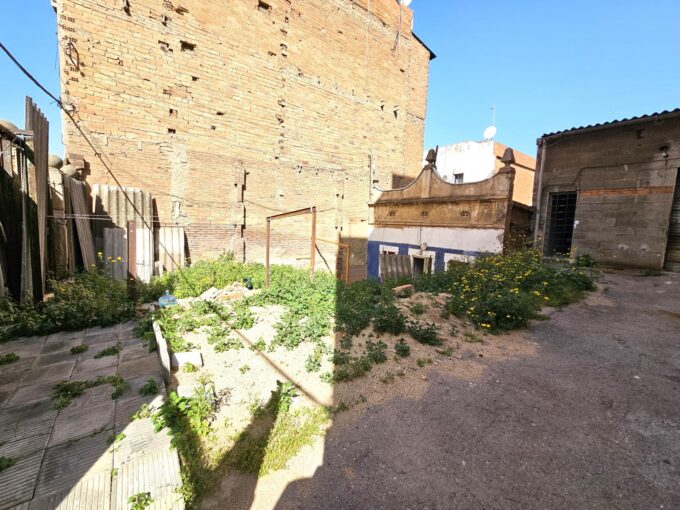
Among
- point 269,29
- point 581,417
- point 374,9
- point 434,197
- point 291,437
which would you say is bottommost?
point 291,437

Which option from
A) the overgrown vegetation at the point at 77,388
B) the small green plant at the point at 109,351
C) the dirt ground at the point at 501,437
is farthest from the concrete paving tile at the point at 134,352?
the dirt ground at the point at 501,437

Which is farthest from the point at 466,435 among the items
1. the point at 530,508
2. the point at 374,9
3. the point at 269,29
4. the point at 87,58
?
the point at 374,9

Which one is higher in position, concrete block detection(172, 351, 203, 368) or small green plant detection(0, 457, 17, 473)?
concrete block detection(172, 351, 203, 368)

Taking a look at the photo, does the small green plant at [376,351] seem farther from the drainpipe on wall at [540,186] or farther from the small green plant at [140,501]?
the drainpipe on wall at [540,186]

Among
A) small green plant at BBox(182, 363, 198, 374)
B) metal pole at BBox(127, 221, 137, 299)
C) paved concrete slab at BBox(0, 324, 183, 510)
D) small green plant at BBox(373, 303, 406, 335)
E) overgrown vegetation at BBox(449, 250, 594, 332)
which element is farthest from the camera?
metal pole at BBox(127, 221, 137, 299)

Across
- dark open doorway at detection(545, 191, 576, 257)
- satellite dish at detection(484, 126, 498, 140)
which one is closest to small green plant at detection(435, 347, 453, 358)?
dark open doorway at detection(545, 191, 576, 257)

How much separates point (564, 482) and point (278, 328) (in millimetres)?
4249

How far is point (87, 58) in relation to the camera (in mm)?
8195

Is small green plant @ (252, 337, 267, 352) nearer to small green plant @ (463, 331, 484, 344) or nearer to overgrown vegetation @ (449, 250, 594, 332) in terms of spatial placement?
small green plant @ (463, 331, 484, 344)

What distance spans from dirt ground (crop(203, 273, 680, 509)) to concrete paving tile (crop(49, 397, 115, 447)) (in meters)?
1.50

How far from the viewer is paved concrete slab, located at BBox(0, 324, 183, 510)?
7.40ft

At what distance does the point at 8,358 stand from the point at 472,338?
705 centimetres

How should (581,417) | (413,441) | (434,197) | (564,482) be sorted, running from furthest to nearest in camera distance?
(434,197) < (581,417) < (413,441) < (564,482)

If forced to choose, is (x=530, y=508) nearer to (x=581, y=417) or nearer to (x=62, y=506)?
(x=581, y=417)
